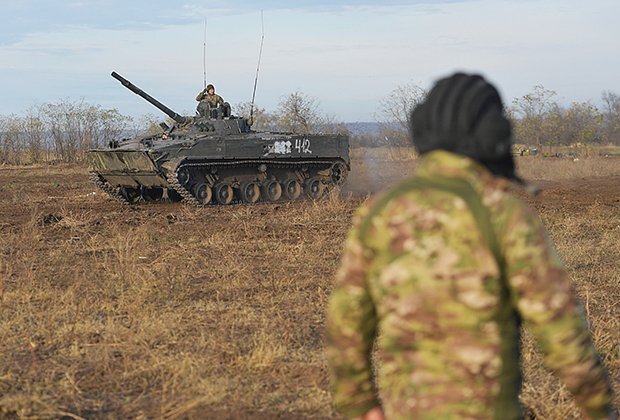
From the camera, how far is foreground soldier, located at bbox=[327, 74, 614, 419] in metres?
2.59

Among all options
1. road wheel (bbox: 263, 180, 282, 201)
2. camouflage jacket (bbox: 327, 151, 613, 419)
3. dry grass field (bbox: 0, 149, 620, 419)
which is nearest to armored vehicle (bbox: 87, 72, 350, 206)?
road wheel (bbox: 263, 180, 282, 201)

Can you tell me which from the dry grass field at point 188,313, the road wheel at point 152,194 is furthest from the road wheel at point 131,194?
the dry grass field at point 188,313

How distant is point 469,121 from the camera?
8.58ft

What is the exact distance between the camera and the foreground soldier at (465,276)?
2592 millimetres

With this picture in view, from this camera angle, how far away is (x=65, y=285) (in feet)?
30.7

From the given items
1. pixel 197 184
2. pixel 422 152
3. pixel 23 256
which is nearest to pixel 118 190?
pixel 197 184

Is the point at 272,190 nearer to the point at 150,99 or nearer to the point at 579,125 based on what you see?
the point at 150,99

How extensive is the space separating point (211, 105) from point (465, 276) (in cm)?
1972

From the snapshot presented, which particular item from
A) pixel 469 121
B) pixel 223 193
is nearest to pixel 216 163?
pixel 223 193

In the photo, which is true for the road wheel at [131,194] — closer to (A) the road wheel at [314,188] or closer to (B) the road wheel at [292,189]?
(B) the road wheel at [292,189]

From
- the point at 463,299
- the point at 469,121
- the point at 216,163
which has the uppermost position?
the point at 469,121

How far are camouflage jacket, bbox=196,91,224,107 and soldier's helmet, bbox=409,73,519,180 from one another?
1959 cm

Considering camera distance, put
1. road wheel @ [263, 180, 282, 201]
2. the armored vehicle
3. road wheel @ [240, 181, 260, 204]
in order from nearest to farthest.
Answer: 1. the armored vehicle
2. road wheel @ [240, 181, 260, 204]
3. road wheel @ [263, 180, 282, 201]

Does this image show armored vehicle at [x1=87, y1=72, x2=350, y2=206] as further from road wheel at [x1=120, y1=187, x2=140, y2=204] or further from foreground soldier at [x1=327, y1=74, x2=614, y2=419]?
foreground soldier at [x1=327, y1=74, x2=614, y2=419]
